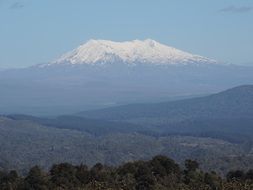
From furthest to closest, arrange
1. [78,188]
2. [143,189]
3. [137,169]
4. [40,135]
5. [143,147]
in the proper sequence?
[40,135] → [143,147] → [137,169] → [143,189] → [78,188]

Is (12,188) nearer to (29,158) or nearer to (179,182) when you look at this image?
(179,182)

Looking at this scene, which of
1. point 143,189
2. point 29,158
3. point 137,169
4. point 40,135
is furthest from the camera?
point 40,135

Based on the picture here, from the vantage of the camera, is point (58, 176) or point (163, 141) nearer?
point (58, 176)

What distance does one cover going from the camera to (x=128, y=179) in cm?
4944

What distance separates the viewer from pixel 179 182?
48.9m

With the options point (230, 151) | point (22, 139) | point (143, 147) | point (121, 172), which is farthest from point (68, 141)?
point (121, 172)

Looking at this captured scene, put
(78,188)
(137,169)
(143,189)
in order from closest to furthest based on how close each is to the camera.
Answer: (78,188) < (143,189) < (137,169)

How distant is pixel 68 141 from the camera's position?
184375mm

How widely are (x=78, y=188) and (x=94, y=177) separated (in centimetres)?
728

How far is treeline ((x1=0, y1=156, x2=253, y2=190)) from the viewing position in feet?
151

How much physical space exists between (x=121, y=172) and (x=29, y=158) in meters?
98.1

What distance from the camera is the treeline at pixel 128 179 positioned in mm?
45938

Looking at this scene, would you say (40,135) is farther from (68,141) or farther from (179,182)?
(179,182)

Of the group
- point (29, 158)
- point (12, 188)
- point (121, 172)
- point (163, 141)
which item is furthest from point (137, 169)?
point (163, 141)
